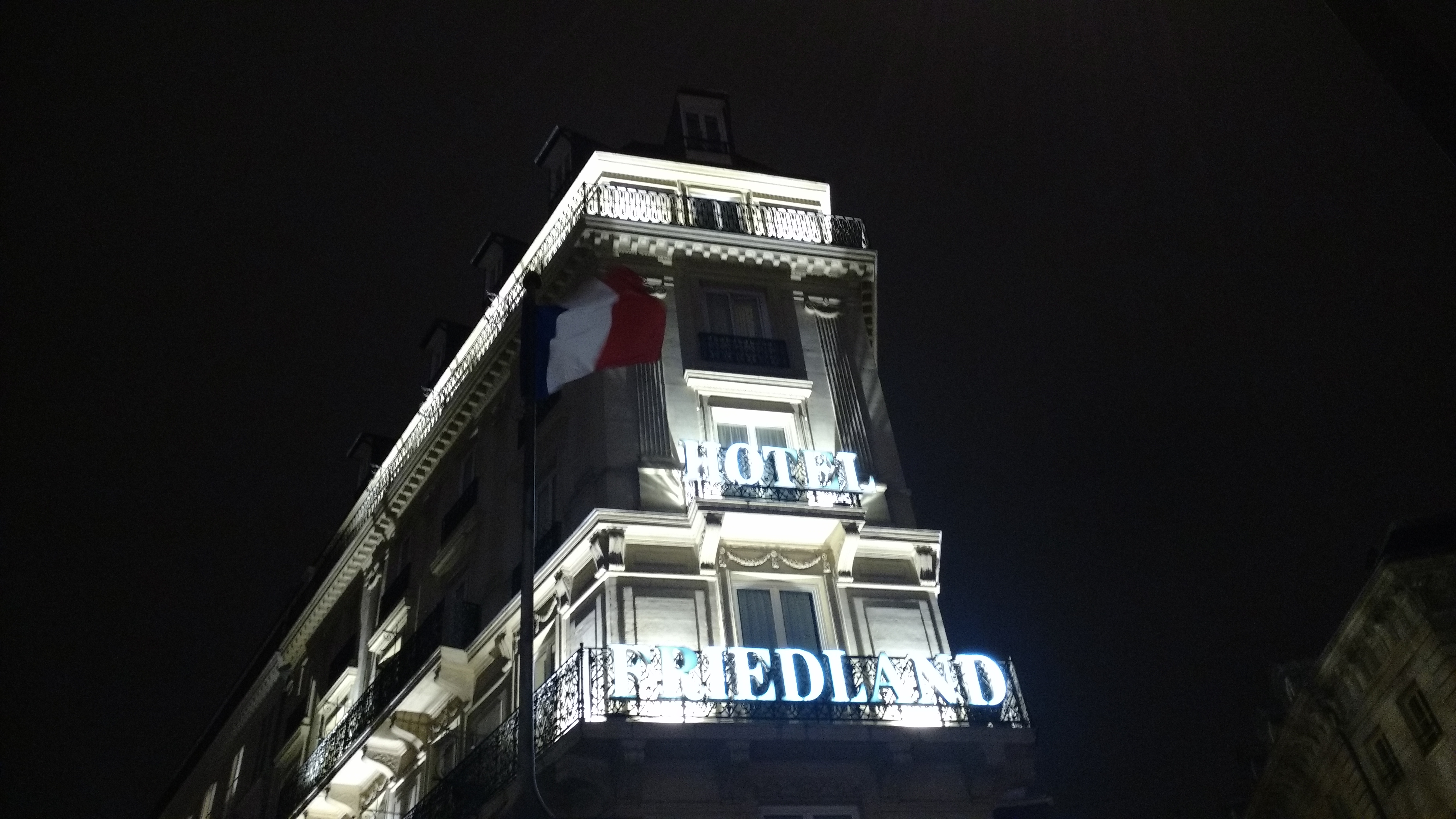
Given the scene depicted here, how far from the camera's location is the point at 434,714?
25.3 meters

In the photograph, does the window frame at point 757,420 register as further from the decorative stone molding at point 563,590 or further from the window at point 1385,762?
the window at point 1385,762

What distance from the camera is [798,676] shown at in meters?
19.2

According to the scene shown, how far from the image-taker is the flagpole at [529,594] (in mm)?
14086

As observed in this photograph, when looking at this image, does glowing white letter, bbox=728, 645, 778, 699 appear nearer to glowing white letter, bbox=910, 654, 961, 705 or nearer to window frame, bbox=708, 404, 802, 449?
glowing white letter, bbox=910, 654, 961, 705

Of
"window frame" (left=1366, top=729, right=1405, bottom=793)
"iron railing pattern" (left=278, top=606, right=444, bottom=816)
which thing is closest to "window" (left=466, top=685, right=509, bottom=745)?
"iron railing pattern" (left=278, top=606, right=444, bottom=816)

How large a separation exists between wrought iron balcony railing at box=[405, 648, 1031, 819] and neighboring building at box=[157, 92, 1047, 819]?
52 mm

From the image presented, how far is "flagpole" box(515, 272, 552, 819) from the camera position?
14086 millimetres

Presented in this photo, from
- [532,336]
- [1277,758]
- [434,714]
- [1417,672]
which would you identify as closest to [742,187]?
[532,336]

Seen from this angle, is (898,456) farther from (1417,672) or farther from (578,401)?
(1417,672)

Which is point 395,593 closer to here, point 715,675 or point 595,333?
point 715,675

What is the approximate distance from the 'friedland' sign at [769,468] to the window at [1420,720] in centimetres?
1843

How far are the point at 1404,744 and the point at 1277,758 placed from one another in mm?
11170

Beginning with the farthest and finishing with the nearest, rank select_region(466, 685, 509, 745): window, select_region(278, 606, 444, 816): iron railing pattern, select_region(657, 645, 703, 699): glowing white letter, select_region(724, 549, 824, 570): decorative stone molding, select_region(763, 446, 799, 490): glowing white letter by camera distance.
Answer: select_region(278, 606, 444, 816): iron railing pattern < select_region(466, 685, 509, 745): window < select_region(763, 446, 799, 490): glowing white letter < select_region(724, 549, 824, 570): decorative stone molding < select_region(657, 645, 703, 699): glowing white letter

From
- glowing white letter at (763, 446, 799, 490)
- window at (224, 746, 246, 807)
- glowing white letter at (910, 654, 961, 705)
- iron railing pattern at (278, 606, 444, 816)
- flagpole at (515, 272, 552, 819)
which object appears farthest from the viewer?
window at (224, 746, 246, 807)
